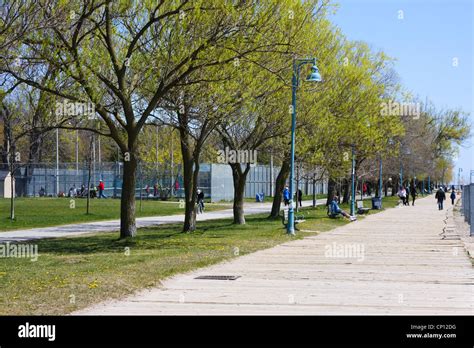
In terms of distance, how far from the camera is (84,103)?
22141mm

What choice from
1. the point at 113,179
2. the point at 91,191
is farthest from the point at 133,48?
the point at 113,179

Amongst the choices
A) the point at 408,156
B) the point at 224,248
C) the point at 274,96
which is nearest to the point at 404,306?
the point at 224,248

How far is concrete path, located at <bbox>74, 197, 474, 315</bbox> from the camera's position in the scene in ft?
36.8

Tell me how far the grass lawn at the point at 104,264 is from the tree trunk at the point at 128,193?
0.62m

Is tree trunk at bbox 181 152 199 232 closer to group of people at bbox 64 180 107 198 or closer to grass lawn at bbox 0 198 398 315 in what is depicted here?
grass lawn at bbox 0 198 398 315

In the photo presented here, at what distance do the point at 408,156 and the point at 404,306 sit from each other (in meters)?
59.2

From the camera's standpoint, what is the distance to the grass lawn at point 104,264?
38.2 ft

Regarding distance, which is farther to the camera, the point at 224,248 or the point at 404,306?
the point at 224,248

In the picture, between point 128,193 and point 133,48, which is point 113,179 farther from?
point 133,48

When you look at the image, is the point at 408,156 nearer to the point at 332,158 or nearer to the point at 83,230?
the point at 332,158

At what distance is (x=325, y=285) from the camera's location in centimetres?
1391

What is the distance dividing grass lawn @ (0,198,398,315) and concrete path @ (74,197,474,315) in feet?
1.51
